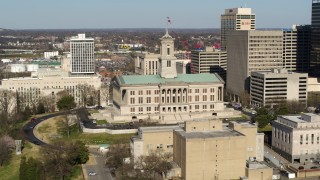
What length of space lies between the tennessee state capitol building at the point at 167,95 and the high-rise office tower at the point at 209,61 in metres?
36.0

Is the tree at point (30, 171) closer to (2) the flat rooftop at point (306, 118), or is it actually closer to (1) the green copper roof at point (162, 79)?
(2) the flat rooftop at point (306, 118)

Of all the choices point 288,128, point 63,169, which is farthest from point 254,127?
point 63,169

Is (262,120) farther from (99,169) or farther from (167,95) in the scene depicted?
(99,169)

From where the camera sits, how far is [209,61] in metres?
151

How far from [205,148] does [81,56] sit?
129 m

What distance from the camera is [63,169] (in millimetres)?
68500

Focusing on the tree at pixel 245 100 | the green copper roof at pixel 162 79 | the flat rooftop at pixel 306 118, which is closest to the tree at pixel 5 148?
the green copper roof at pixel 162 79

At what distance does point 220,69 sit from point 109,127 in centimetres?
6505

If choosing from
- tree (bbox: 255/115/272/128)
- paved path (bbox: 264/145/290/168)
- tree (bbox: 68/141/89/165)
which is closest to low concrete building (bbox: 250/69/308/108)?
tree (bbox: 255/115/272/128)

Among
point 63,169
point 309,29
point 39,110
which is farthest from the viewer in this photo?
point 309,29

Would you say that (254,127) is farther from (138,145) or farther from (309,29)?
(309,29)

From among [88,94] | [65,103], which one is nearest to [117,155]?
[65,103]

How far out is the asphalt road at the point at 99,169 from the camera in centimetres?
6762

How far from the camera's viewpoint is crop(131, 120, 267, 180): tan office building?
6412 centimetres
